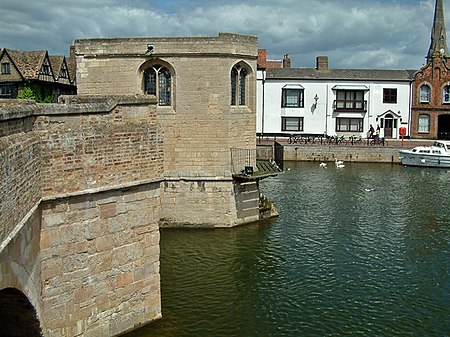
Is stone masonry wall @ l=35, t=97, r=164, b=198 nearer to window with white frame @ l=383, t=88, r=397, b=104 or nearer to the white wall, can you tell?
the white wall

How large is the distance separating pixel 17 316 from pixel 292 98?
160ft

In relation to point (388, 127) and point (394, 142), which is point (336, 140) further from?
point (388, 127)

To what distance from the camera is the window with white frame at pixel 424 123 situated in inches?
2253

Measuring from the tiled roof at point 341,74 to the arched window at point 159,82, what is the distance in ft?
116

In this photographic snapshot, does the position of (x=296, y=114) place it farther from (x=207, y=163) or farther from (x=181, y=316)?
(x=181, y=316)

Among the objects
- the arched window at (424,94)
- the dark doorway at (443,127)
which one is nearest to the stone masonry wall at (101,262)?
the arched window at (424,94)

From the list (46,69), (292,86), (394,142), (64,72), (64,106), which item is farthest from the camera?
(64,72)

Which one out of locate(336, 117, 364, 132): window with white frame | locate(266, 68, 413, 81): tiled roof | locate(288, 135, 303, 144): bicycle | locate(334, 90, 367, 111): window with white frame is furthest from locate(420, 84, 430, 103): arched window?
locate(288, 135, 303, 144): bicycle

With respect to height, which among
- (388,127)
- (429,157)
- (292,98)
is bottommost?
(429,157)

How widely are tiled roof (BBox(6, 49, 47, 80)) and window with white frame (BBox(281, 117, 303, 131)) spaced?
981 inches

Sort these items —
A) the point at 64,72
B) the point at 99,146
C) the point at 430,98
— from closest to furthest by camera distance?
1. the point at 99,146
2. the point at 430,98
3. the point at 64,72

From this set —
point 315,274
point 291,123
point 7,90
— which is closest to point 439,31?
point 291,123

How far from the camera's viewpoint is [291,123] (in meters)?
57.4

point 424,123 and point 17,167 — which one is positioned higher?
point 424,123
